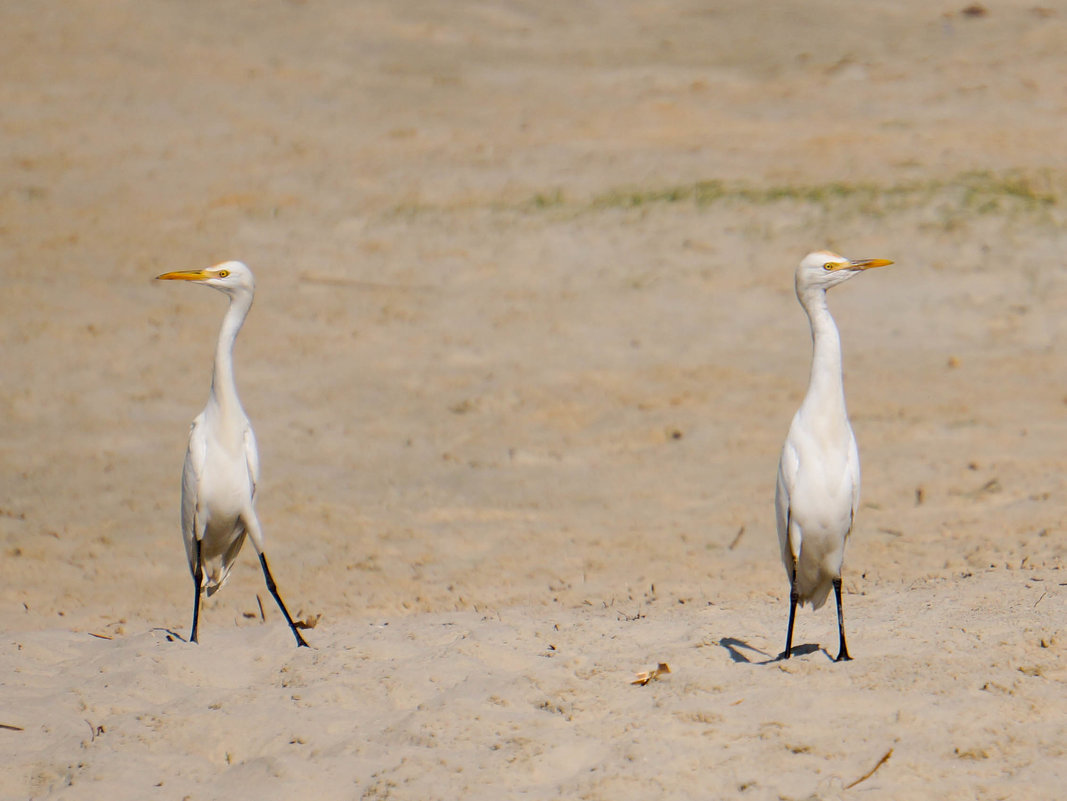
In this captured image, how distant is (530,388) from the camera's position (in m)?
7.30

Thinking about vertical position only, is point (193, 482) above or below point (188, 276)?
below

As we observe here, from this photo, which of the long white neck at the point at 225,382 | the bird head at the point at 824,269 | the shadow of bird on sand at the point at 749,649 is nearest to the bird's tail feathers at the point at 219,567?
the long white neck at the point at 225,382

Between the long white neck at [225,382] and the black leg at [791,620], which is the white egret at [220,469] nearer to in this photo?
the long white neck at [225,382]

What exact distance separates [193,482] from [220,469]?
129mm

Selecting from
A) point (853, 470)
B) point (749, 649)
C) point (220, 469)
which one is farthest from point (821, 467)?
point (220, 469)

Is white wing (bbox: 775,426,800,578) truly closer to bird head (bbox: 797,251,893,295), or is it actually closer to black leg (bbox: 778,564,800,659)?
black leg (bbox: 778,564,800,659)

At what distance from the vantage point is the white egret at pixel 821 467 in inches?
154

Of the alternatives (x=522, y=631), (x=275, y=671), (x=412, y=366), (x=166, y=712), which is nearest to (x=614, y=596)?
(x=522, y=631)

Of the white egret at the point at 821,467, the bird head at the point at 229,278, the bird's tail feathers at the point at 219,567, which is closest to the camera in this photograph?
the white egret at the point at 821,467

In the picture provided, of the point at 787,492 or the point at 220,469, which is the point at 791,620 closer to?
the point at 787,492

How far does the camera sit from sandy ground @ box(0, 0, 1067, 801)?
330cm

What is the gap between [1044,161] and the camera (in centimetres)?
949

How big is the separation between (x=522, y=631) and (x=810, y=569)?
3.39 ft

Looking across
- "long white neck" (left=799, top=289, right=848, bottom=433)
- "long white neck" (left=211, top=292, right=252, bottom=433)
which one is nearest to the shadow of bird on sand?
"long white neck" (left=799, top=289, right=848, bottom=433)
